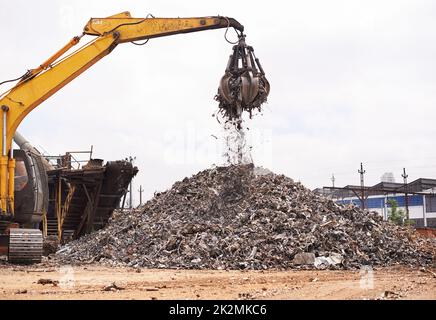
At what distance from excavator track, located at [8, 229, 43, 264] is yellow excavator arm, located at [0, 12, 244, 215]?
2.05 feet

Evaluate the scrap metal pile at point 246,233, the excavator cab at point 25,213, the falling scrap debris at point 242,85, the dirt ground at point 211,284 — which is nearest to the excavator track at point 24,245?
the excavator cab at point 25,213

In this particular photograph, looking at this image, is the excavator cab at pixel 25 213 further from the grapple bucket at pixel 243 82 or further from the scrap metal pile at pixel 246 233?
the grapple bucket at pixel 243 82

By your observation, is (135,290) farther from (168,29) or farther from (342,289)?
(168,29)

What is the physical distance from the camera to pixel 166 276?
37.1 ft

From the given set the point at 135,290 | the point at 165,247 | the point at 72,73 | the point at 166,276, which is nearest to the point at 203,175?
the point at 165,247

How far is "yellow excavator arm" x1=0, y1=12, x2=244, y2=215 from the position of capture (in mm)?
13258

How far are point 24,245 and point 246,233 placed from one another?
5249 mm

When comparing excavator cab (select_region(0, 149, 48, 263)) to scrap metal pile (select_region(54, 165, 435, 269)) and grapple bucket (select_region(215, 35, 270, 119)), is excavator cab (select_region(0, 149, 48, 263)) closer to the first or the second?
scrap metal pile (select_region(54, 165, 435, 269))

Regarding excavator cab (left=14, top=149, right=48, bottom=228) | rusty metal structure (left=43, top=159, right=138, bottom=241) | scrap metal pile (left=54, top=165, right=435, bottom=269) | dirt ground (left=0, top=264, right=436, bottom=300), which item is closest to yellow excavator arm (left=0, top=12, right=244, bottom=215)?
excavator cab (left=14, top=149, right=48, bottom=228)

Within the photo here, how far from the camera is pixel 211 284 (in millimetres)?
9641

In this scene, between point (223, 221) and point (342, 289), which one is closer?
point (342, 289)

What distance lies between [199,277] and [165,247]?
149 inches

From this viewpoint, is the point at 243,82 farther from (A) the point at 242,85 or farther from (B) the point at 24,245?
(B) the point at 24,245

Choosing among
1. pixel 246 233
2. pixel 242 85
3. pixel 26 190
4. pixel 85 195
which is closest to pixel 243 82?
pixel 242 85
